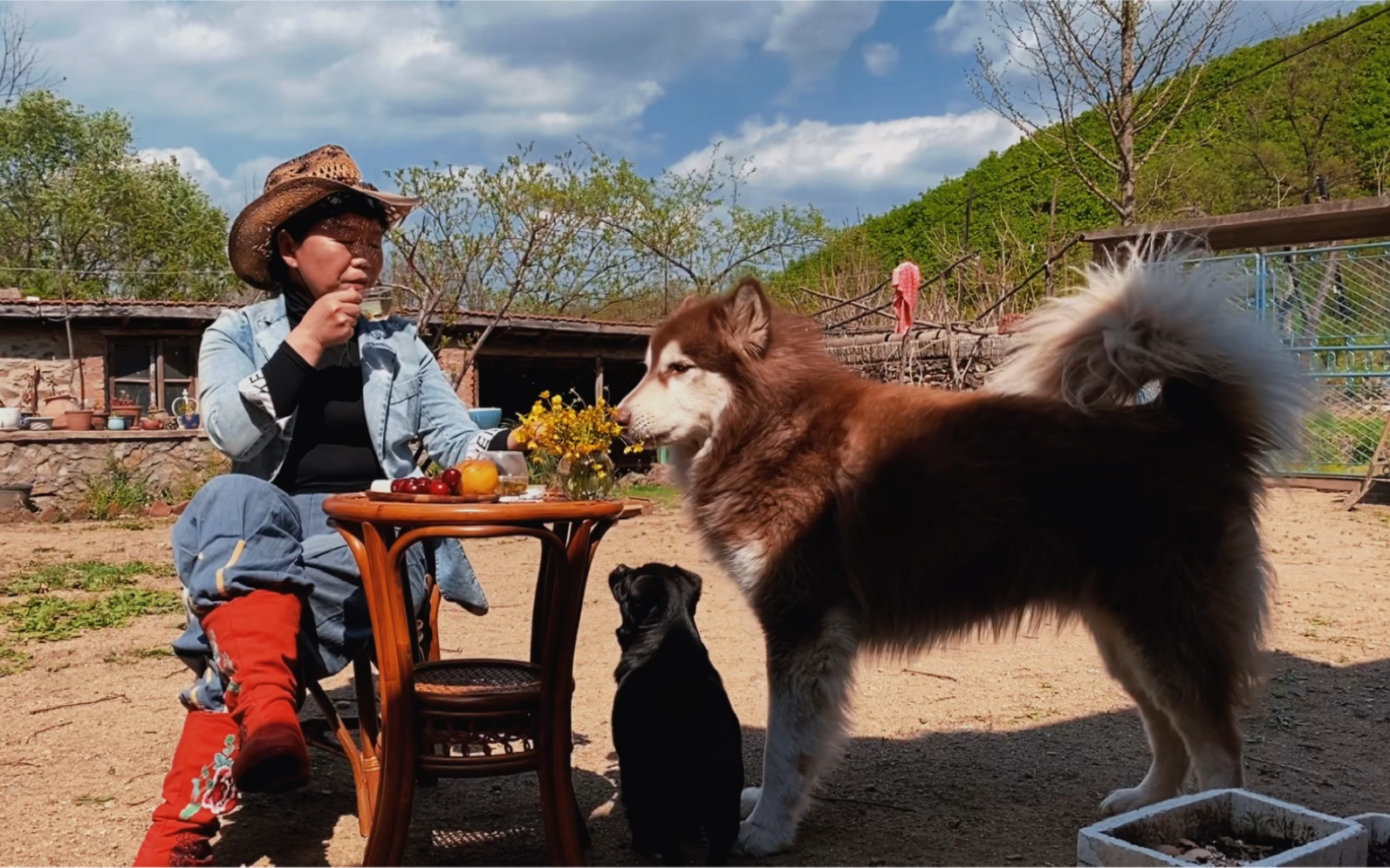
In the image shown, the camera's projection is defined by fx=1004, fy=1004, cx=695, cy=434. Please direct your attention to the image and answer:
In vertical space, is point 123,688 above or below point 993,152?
below

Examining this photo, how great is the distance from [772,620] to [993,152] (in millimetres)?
17140

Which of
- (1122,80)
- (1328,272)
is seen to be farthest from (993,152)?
→ (1328,272)

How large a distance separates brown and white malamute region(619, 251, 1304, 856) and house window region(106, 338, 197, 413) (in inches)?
542

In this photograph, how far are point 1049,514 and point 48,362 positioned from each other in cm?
1514

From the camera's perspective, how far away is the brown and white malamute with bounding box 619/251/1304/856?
281 centimetres

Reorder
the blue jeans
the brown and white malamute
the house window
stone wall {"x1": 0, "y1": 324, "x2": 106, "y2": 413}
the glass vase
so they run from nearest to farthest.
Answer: the blue jeans
the glass vase
the brown and white malamute
stone wall {"x1": 0, "y1": 324, "x2": 106, "y2": 413}
the house window

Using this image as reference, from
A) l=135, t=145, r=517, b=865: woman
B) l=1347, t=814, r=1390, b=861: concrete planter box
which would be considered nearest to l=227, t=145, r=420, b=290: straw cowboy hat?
l=135, t=145, r=517, b=865: woman

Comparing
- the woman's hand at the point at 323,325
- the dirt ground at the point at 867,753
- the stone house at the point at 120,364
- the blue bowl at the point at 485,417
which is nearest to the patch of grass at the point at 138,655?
the dirt ground at the point at 867,753

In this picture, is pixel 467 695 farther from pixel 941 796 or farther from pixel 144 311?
pixel 144 311

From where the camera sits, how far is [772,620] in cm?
295

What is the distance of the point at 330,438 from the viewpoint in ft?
10.6

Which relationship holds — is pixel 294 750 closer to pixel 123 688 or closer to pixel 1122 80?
pixel 123 688

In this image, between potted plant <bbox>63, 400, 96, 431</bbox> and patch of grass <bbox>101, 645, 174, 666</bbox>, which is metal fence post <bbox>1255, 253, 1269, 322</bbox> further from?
potted plant <bbox>63, 400, 96, 431</bbox>

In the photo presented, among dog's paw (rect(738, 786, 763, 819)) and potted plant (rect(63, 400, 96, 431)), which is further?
potted plant (rect(63, 400, 96, 431))
